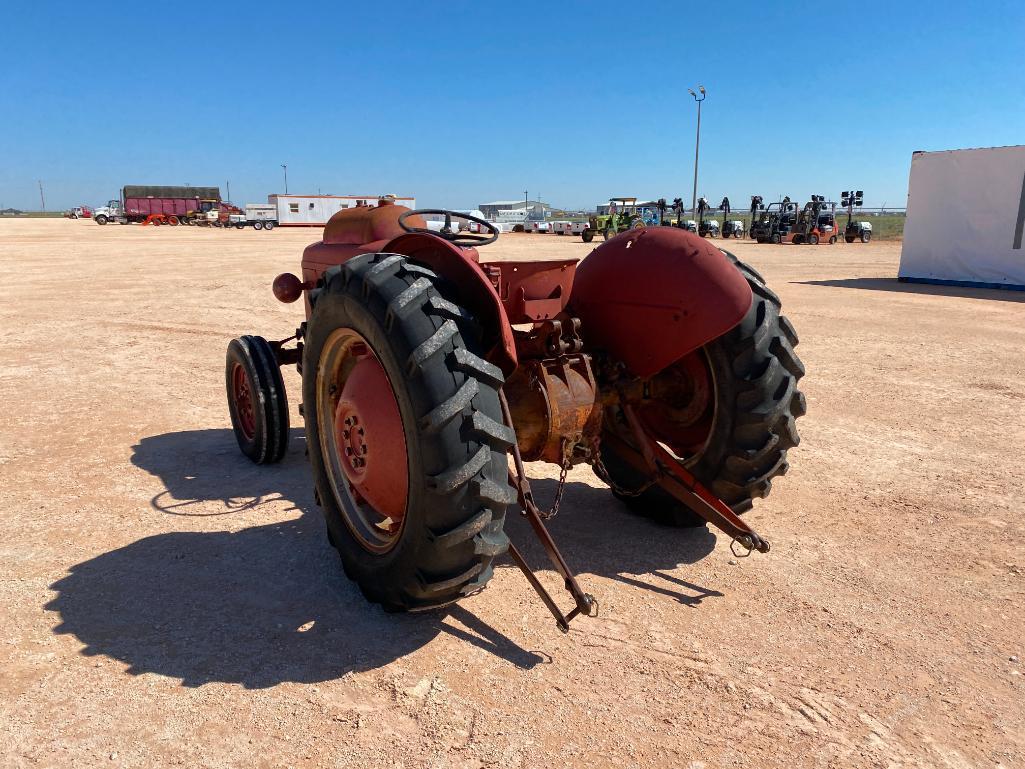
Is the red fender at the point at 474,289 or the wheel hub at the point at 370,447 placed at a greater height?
the red fender at the point at 474,289

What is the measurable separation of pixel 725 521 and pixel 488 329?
56.9 inches

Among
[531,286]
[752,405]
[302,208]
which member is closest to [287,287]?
[531,286]

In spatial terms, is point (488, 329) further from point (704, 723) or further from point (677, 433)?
point (704, 723)

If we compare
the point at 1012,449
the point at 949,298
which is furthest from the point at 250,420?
the point at 949,298

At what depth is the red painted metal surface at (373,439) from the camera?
2.88m

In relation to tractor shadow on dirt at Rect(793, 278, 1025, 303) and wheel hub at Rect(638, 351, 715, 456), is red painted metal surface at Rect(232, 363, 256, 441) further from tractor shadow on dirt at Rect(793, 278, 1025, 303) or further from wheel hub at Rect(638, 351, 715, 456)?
tractor shadow on dirt at Rect(793, 278, 1025, 303)

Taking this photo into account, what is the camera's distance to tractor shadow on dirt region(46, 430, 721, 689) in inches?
110

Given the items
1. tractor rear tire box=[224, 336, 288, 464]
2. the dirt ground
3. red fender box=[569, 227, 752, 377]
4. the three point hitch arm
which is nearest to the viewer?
the dirt ground

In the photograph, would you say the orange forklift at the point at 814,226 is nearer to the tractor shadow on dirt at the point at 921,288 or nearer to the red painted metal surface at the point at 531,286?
the tractor shadow on dirt at the point at 921,288

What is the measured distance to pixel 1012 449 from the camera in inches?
210

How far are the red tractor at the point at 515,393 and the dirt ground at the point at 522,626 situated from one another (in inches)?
11.1

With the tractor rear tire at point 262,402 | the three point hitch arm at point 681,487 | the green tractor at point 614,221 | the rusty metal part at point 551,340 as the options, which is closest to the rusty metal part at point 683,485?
the three point hitch arm at point 681,487

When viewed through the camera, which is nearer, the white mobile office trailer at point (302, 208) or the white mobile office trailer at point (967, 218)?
the white mobile office trailer at point (967, 218)

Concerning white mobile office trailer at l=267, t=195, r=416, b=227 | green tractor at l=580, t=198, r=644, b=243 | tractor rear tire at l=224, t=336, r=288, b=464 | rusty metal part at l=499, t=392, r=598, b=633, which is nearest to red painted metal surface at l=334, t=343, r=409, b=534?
rusty metal part at l=499, t=392, r=598, b=633
